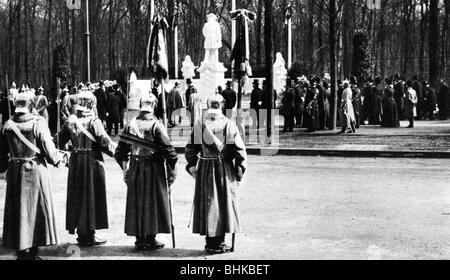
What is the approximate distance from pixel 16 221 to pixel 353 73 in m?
25.7

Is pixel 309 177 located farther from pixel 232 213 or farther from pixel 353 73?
pixel 353 73

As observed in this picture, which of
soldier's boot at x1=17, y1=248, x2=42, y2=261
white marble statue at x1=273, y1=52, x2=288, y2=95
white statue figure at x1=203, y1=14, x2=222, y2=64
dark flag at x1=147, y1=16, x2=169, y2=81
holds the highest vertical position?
white statue figure at x1=203, y1=14, x2=222, y2=64

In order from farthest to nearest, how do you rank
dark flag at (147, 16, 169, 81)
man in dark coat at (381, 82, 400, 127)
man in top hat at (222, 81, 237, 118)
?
1. man in dark coat at (381, 82, 400, 127)
2. man in top hat at (222, 81, 237, 118)
3. dark flag at (147, 16, 169, 81)

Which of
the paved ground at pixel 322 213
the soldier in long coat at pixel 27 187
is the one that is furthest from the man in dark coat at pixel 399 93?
the soldier in long coat at pixel 27 187

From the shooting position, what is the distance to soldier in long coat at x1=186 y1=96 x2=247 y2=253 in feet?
27.2

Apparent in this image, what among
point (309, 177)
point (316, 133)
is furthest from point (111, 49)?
point (309, 177)

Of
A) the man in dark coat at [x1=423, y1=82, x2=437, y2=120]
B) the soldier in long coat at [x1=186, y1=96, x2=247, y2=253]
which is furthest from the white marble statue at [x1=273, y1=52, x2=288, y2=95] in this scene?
the soldier in long coat at [x1=186, y1=96, x2=247, y2=253]

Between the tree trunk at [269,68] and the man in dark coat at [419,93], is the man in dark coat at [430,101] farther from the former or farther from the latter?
the tree trunk at [269,68]

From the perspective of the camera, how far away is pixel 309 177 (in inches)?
568

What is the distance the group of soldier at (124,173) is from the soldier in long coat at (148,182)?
0.04 ft

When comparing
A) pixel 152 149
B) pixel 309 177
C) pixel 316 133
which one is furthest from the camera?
pixel 316 133

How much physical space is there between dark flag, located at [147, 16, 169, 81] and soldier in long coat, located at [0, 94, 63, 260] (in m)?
6.90

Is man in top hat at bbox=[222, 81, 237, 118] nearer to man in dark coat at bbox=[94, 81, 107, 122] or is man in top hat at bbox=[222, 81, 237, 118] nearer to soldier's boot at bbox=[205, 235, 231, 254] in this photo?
man in dark coat at bbox=[94, 81, 107, 122]

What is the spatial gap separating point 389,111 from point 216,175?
58.3 ft
